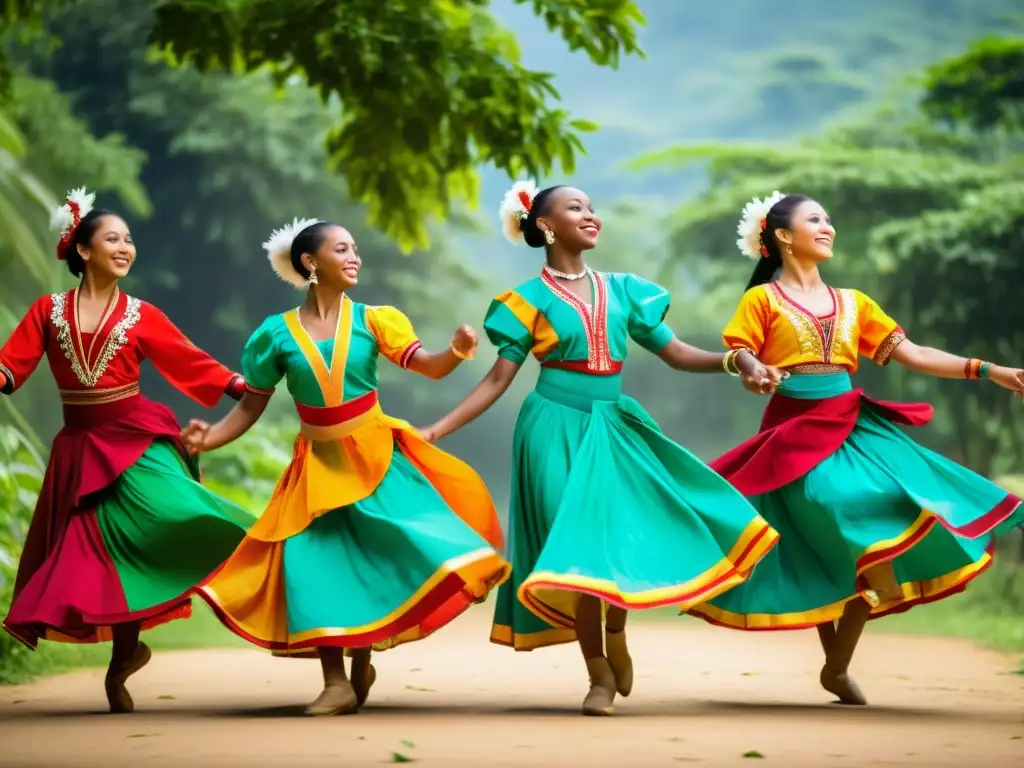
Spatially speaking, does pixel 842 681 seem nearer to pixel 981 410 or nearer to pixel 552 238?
pixel 552 238

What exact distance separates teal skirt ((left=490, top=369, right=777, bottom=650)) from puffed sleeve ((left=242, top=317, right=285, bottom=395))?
808 millimetres

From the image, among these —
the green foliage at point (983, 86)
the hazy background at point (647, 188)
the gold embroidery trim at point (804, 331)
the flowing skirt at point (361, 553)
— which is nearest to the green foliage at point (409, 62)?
the hazy background at point (647, 188)

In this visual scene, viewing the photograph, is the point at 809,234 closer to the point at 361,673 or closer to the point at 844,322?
the point at 844,322

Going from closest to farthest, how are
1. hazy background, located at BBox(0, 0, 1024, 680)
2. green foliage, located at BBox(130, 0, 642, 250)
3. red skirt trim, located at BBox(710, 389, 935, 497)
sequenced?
red skirt trim, located at BBox(710, 389, 935, 497) → green foliage, located at BBox(130, 0, 642, 250) → hazy background, located at BBox(0, 0, 1024, 680)

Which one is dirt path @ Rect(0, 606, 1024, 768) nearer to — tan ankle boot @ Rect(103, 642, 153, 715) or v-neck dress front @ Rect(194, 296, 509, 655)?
tan ankle boot @ Rect(103, 642, 153, 715)

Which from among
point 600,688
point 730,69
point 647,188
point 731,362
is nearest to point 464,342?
point 731,362

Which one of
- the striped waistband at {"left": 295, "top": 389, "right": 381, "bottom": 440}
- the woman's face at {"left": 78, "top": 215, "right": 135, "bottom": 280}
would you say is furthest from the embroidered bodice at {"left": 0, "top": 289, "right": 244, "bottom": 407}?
the striped waistband at {"left": 295, "top": 389, "right": 381, "bottom": 440}

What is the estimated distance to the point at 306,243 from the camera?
531 cm

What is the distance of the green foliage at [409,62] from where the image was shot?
8.80 metres

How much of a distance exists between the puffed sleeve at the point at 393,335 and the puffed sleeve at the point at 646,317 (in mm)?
705

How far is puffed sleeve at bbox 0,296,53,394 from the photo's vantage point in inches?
212

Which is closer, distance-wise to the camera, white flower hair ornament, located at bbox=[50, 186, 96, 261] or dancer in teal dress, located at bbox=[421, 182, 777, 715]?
dancer in teal dress, located at bbox=[421, 182, 777, 715]

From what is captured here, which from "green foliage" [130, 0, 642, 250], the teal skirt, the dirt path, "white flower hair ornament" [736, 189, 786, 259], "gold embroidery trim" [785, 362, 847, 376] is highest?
"green foliage" [130, 0, 642, 250]

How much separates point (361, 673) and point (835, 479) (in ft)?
5.50
